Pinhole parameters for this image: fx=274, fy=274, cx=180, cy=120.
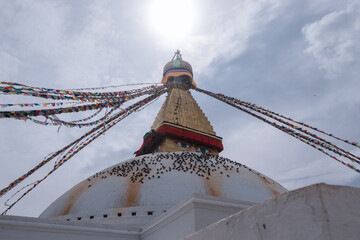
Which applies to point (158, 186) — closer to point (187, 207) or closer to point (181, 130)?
point (187, 207)

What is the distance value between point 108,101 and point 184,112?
5.45m

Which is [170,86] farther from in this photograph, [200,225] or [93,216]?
[200,225]

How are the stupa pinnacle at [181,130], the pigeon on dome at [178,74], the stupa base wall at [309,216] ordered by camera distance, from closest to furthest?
the stupa base wall at [309,216] < the stupa pinnacle at [181,130] < the pigeon on dome at [178,74]

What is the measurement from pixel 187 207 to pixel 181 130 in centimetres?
742

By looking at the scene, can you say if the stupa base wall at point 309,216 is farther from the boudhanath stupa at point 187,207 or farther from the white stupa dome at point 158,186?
the white stupa dome at point 158,186

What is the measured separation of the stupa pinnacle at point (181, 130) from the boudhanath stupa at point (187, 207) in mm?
3107

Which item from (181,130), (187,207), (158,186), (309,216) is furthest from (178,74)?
(309,216)

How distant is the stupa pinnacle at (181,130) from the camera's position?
41.2 feet

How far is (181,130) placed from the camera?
41.8 feet

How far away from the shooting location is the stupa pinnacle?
12.6 m

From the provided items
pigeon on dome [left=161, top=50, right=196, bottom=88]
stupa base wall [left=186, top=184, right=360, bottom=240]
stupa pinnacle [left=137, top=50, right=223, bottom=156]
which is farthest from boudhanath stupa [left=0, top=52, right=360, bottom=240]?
pigeon on dome [left=161, top=50, right=196, bottom=88]

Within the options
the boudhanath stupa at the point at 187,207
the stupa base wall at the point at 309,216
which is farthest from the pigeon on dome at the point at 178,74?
the stupa base wall at the point at 309,216

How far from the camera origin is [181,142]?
42.0 ft

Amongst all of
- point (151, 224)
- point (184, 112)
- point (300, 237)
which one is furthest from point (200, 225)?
point (184, 112)
